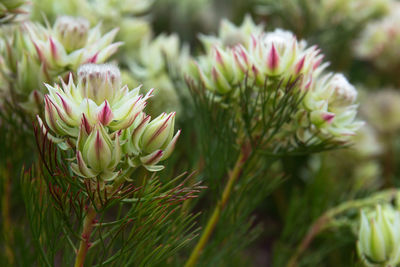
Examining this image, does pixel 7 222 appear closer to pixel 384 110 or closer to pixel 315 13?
pixel 315 13

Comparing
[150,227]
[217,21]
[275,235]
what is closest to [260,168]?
[150,227]

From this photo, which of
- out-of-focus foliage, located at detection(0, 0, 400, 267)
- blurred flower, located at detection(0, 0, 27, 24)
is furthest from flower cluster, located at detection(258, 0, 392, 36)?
blurred flower, located at detection(0, 0, 27, 24)

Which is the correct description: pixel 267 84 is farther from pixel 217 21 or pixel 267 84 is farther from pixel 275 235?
pixel 217 21

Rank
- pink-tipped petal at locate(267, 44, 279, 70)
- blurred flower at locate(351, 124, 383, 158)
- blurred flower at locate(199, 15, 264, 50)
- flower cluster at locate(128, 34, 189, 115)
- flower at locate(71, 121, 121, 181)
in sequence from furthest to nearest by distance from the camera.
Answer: blurred flower at locate(351, 124, 383, 158), flower cluster at locate(128, 34, 189, 115), blurred flower at locate(199, 15, 264, 50), pink-tipped petal at locate(267, 44, 279, 70), flower at locate(71, 121, 121, 181)

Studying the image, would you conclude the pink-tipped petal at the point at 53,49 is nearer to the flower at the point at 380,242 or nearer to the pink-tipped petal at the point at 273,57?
the pink-tipped petal at the point at 273,57

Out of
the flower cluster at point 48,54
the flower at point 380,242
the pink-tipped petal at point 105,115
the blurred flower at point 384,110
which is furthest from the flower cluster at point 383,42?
the pink-tipped petal at point 105,115

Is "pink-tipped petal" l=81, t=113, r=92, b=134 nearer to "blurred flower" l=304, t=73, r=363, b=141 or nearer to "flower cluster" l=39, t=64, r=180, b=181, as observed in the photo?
"flower cluster" l=39, t=64, r=180, b=181
